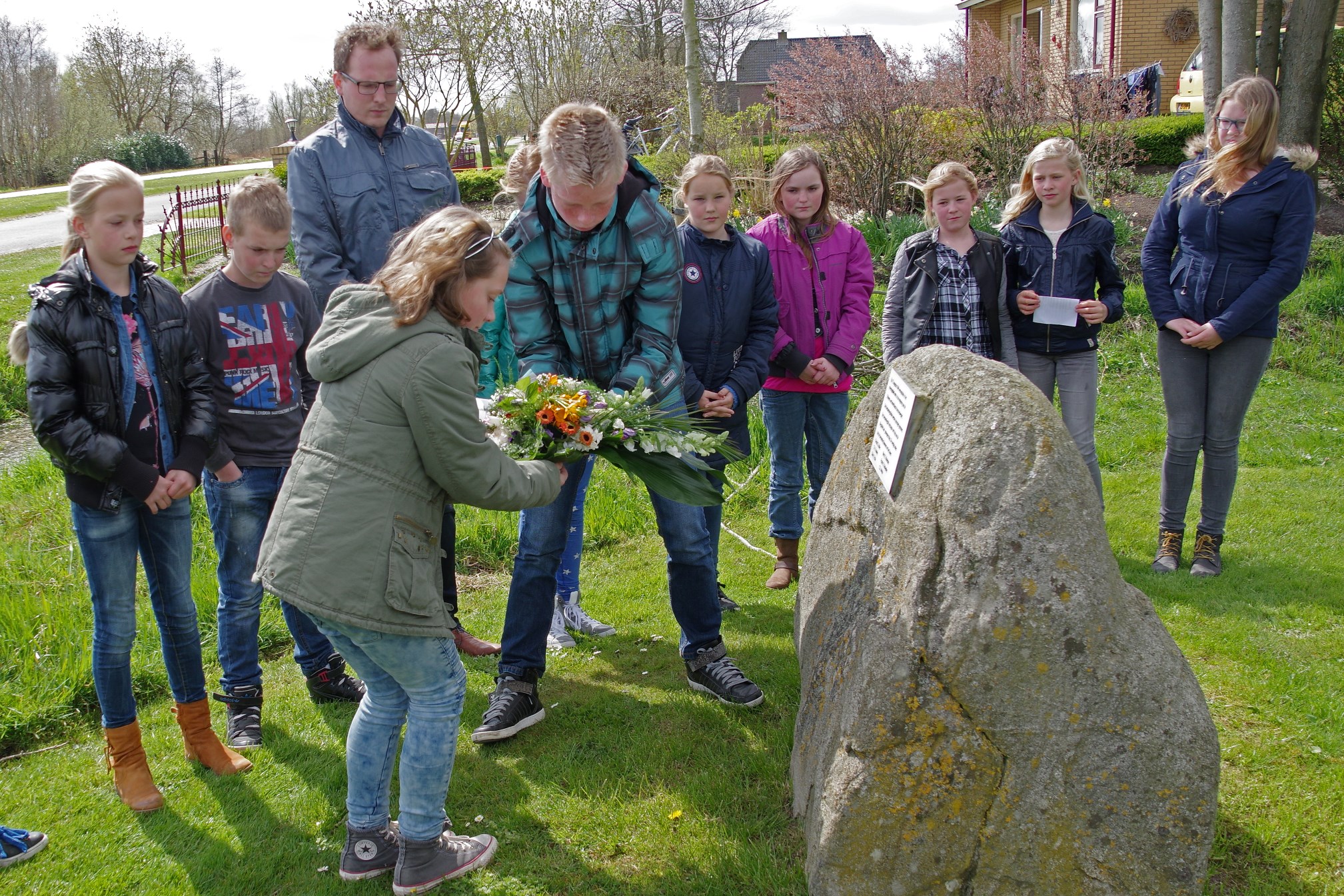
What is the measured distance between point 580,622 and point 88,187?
114 inches

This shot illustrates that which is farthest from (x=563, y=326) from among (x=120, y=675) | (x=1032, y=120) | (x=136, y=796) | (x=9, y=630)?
(x=1032, y=120)

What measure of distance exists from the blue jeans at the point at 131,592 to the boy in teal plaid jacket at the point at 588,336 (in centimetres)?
117

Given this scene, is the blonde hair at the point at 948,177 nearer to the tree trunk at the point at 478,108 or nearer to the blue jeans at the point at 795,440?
the blue jeans at the point at 795,440

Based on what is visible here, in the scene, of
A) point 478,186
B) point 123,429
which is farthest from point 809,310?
point 478,186

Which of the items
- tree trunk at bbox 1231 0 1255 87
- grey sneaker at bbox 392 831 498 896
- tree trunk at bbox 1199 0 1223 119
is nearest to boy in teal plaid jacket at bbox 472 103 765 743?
grey sneaker at bbox 392 831 498 896

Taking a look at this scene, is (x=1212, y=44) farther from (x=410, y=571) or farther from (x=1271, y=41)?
(x=410, y=571)

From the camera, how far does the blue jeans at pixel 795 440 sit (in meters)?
5.21

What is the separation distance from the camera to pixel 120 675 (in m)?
3.50

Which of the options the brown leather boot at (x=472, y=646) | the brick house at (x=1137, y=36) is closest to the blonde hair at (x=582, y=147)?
the brown leather boot at (x=472, y=646)

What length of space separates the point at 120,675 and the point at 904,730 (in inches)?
111

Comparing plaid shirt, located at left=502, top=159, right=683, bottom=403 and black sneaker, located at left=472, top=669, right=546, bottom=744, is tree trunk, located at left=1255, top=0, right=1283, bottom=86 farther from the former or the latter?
black sneaker, located at left=472, top=669, right=546, bottom=744

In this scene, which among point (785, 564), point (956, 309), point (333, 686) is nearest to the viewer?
point (333, 686)

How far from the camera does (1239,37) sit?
9859 millimetres

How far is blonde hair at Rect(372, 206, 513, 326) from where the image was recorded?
2.71 m
